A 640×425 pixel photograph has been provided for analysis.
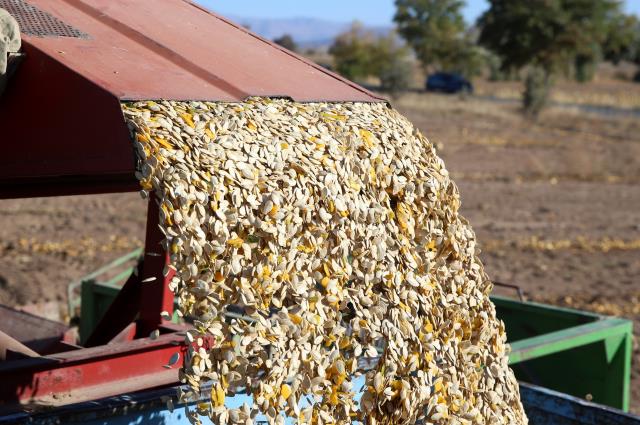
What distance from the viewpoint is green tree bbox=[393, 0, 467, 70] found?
2200 inches

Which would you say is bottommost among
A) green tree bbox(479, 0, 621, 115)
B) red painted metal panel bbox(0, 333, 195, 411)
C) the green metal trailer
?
the green metal trailer

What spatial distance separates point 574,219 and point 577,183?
382cm

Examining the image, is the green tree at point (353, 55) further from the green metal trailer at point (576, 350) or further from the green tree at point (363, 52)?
the green metal trailer at point (576, 350)

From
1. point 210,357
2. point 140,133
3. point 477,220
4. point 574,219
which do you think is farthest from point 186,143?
point 574,219

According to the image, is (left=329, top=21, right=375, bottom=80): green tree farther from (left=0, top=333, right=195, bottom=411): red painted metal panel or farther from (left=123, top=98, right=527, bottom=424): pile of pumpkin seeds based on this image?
(left=123, top=98, right=527, bottom=424): pile of pumpkin seeds

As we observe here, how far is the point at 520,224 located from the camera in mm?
13742

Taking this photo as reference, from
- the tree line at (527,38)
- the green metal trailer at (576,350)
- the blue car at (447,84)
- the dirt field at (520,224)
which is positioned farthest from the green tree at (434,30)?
the green metal trailer at (576,350)

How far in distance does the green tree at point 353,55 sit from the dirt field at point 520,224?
73.8 feet

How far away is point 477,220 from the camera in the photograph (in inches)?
548

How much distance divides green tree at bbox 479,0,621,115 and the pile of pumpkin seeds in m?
44.2

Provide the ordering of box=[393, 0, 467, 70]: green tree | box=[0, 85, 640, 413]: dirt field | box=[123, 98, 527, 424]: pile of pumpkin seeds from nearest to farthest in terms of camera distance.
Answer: box=[123, 98, 527, 424]: pile of pumpkin seeds → box=[0, 85, 640, 413]: dirt field → box=[393, 0, 467, 70]: green tree

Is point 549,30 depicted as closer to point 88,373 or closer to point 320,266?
Result: point 88,373

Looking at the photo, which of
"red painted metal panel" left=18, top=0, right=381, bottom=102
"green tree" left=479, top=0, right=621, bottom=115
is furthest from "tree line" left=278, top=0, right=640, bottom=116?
"red painted metal panel" left=18, top=0, right=381, bottom=102

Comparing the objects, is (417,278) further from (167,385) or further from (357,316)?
(167,385)
